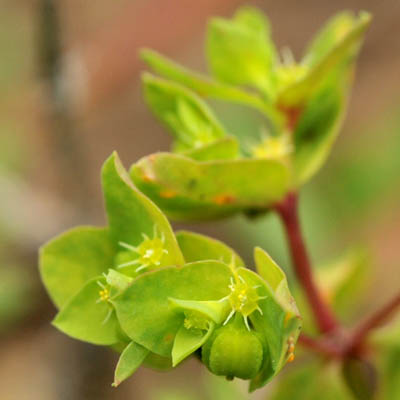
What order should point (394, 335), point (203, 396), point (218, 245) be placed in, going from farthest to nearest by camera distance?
point (203, 396) < point (394, 335) < point (218, 245)

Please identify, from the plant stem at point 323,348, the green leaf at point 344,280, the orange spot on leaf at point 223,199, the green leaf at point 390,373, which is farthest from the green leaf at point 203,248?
the green leaf at point 344,280

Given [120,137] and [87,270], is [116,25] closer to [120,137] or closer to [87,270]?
[120,137]

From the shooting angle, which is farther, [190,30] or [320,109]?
[190,30]

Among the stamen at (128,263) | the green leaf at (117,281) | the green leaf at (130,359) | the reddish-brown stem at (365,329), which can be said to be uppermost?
the green leaf at (117,281)

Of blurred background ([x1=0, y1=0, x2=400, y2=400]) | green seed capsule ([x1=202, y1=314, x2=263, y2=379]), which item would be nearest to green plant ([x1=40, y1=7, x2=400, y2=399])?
green seed capsule ([x1=202, y1=314, x2=263, y2=379])

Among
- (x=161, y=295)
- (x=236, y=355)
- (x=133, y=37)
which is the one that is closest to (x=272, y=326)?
(x=236, y=355)

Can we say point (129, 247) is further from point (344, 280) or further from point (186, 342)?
point (344, 280)

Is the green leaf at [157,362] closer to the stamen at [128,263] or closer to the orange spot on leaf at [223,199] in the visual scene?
the stamen at [128,263]

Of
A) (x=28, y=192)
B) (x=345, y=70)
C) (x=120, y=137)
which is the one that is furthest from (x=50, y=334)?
(x=345, y=70)
